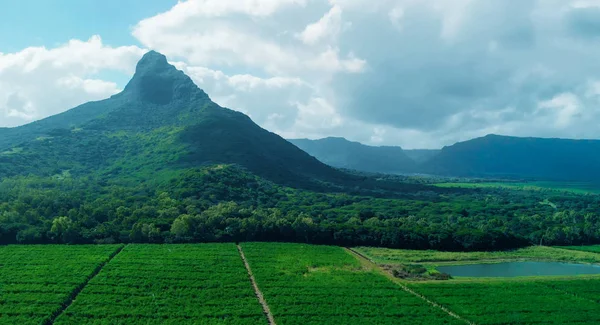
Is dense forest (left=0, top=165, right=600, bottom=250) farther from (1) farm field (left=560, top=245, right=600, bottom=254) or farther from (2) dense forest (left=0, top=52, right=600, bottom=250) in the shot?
(1) farm field (left=560, top=245, right=600, bottom=254)

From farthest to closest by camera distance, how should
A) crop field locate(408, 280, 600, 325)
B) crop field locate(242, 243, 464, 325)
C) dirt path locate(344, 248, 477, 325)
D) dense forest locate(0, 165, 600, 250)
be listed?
1. dense forest locate(0, 165, 600, 250)
2. dirt path locate(344, 248, 477, 325)
3. crop field locate(408, 280, 600, 325)
4. crop field locate(242, 243, 464, 325)

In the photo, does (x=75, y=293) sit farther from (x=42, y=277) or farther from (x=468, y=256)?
(x=468, y=256)

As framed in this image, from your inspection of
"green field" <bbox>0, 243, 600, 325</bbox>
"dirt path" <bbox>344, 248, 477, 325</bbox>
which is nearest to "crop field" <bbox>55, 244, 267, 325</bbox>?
"green field" <bbox>0, 243, 600, 325</bbox>

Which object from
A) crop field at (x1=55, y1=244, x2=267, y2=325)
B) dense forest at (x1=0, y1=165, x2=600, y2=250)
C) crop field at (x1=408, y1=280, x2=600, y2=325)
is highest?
dense forest at (x1=0, y1=165, x2=600, y2=250)

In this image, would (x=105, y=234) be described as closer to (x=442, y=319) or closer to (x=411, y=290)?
(x=411, y=290)

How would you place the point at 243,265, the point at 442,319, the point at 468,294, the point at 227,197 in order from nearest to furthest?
the point at 442,319 < the point at 468,294 < the point at 243,265 < the point at 227,197

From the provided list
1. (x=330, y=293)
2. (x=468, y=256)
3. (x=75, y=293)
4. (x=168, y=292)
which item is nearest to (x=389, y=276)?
(x=330, y=293)

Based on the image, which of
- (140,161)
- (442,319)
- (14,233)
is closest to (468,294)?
(442,319)
